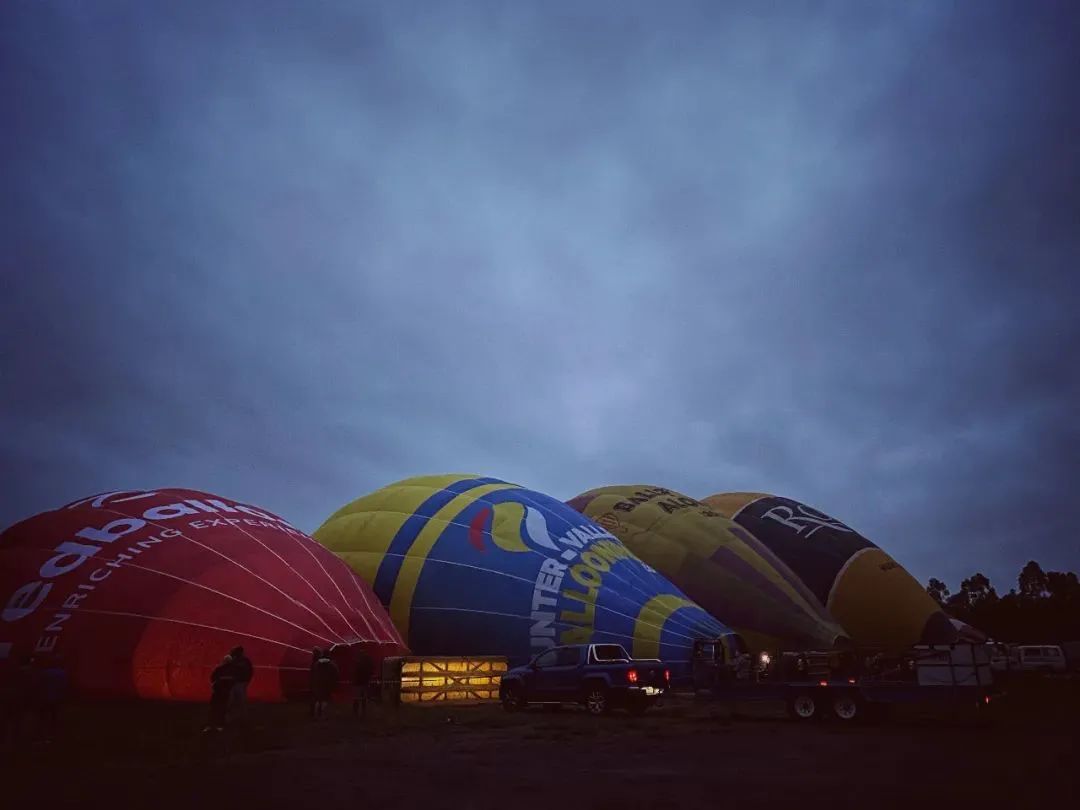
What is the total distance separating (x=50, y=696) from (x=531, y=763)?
7.56 meters

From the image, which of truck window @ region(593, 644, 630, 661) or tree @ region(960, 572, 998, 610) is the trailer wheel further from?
tree @ region(960, 572, 998, 610)

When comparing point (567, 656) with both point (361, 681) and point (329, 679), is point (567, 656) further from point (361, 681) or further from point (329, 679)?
point (329, 679)

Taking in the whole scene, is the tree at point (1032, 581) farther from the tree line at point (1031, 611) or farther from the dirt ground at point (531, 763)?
the dirt ground at point (531, 763)

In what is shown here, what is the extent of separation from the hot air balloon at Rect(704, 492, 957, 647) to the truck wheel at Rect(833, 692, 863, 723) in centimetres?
1308

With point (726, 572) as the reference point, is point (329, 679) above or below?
below

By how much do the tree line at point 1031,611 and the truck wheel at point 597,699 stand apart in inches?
1576

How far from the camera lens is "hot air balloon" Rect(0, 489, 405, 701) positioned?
13.6 metres

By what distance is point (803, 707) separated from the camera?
15.7 metres

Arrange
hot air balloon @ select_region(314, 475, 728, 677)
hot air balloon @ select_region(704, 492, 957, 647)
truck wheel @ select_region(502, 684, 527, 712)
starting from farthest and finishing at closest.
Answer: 1. hot air balloon @ select_region(704, 492, 957, 647)
2. hot air balloon @ select_region(314, 475, 728, 677)
3. truck wheel @ select_region(502, 684, 527, 712)

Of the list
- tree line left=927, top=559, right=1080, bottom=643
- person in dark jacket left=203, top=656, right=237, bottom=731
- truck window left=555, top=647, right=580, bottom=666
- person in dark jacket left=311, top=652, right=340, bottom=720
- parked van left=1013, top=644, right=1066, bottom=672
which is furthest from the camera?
tree line left=927, top=559, right=1080, bottom=643

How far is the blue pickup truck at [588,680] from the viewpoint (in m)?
15.9

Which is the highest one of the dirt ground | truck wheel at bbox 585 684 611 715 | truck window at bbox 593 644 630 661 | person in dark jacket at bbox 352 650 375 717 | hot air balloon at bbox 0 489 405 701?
hot air balloon at bbox 0 489 405 701

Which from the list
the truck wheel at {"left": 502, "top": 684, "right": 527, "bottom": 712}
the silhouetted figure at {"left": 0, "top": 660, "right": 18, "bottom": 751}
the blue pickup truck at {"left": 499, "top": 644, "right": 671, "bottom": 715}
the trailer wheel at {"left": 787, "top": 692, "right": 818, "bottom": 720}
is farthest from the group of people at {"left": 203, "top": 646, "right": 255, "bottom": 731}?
the trailer wheel at {"left": 787, "top": 692, "right": 818, "bottom": 720}

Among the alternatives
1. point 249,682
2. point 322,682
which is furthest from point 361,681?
point 249,682
